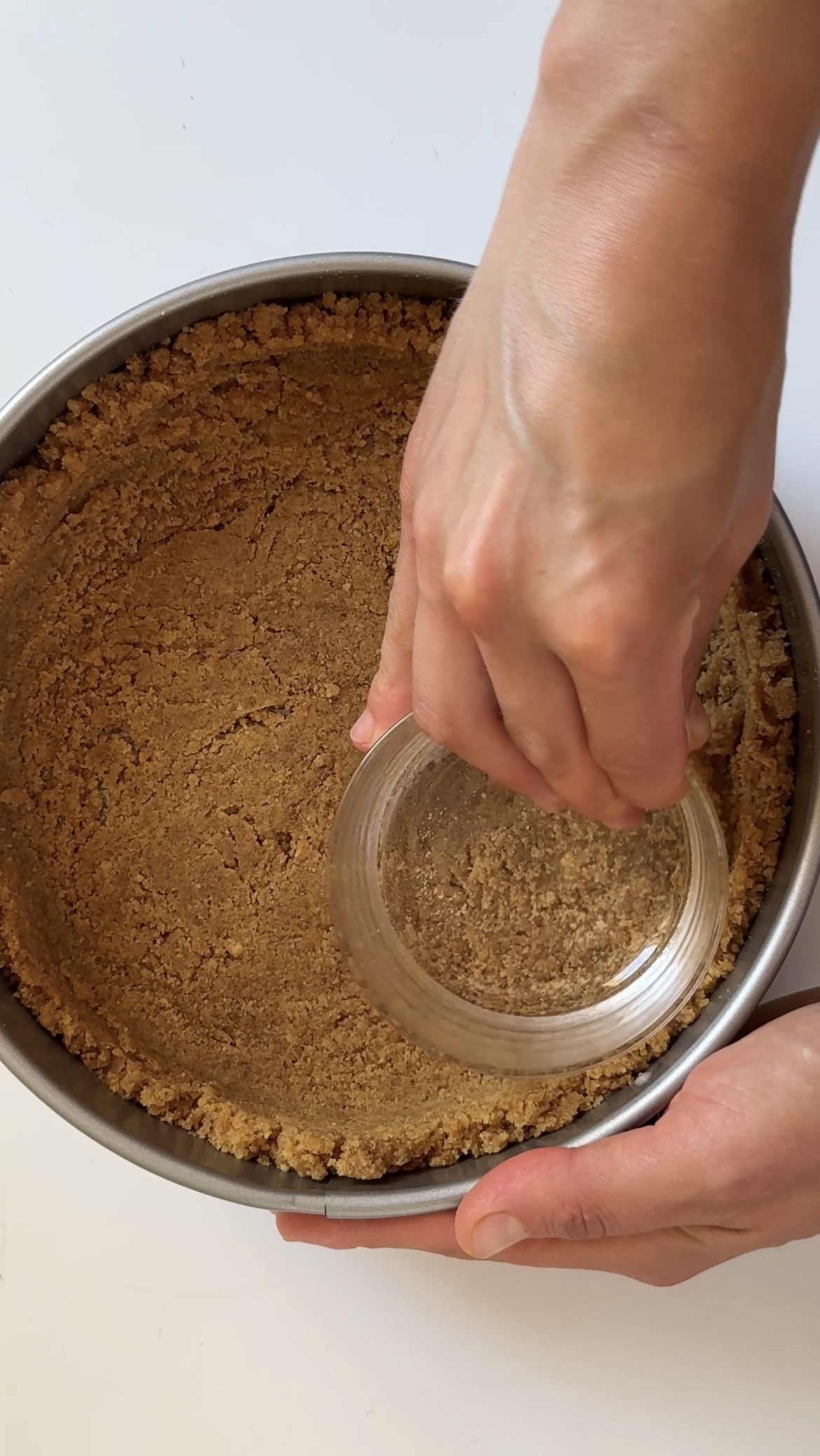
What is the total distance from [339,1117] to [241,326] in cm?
49

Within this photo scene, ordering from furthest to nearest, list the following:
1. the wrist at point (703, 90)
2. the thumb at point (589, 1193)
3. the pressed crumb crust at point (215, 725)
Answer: the pressed crumb crust at point (215, 725), the thumb at point (589, 1193), the wrist at point (703, 90)

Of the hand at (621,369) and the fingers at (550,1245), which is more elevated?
the hand at (621,369)

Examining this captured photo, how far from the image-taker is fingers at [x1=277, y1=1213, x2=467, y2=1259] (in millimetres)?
582

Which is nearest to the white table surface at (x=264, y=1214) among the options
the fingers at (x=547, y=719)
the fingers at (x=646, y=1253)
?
the fingers at (x=646, y=1253)

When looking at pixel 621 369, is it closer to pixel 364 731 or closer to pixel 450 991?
pixel 364 731

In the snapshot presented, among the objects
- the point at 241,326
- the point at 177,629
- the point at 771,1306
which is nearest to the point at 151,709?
the point at 177,629

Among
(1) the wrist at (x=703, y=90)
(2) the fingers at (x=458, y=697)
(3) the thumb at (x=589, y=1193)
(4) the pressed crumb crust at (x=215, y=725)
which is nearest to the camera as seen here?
(1) the wrist at (x=703, y=90)

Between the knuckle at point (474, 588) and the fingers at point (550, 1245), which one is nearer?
the knuckle at point (474, 588)

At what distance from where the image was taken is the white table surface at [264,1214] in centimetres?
66

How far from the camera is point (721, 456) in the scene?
0.35 meters

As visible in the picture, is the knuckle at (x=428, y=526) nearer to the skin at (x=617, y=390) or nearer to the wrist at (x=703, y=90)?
the skin at (x=617, y=390)

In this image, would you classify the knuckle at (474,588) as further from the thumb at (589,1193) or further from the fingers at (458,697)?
the thumb at (589,1193)

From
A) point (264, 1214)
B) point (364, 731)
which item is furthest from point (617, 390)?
point (264, 1214)

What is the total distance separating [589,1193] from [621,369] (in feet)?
1.35
